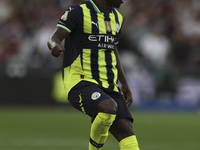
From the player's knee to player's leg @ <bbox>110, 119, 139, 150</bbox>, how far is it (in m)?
0.29

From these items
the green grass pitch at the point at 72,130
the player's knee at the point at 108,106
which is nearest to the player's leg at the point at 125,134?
the player's knee at the point at 108,106

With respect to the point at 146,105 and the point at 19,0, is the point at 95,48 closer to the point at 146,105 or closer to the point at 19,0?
the point at 146,105

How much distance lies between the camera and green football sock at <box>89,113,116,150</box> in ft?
17.3

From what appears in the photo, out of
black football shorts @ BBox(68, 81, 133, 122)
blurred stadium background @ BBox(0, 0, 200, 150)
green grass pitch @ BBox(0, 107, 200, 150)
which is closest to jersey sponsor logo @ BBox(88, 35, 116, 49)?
black football shorts @ BBox(68, 81, 133, 122)

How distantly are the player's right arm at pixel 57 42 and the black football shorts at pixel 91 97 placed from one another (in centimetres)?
50

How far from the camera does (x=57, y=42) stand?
5328 millimetres

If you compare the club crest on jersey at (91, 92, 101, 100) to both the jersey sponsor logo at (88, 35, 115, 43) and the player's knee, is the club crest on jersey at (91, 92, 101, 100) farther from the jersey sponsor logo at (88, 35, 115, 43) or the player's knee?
the jersey sponsor logo at (88, 35, 115, 43)

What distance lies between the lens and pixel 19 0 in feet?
66.4

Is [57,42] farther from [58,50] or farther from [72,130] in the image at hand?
[72,130]

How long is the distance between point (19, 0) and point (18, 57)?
12.6 ft

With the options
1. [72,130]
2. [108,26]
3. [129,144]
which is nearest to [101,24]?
[108,26]

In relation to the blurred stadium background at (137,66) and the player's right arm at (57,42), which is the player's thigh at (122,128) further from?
the blurred stadium background at (137,66)

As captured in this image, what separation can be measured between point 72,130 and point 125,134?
20.9 ft

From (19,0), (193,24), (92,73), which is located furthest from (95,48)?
(19,0)
